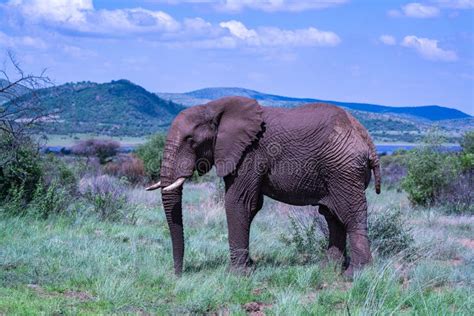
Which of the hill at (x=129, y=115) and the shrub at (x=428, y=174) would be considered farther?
the hill at (x=129, y=115)

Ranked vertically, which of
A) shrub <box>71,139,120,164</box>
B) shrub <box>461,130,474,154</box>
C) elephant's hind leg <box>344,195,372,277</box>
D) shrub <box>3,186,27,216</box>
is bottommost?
shrub <box>71,139,120,164</box>

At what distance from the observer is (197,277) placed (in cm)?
873

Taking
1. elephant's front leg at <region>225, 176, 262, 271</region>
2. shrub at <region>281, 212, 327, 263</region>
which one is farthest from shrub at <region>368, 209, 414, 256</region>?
elephant's front leg at <region>225, 176, 262, 271</region>

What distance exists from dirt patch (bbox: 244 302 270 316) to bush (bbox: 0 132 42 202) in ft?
22.1

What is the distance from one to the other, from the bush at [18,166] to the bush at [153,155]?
33.6 ft

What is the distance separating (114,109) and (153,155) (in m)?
79.5

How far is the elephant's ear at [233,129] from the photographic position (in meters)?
9.23

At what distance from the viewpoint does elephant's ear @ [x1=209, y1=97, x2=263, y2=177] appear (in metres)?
9.23

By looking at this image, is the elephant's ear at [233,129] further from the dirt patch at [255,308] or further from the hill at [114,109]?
the hill at [114,109]

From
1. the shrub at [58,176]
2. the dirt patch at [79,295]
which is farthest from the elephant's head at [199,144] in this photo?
the shrub at [58,176]

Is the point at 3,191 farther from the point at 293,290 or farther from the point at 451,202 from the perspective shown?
the point at 451,202

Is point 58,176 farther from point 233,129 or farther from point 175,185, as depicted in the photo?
point 233,129

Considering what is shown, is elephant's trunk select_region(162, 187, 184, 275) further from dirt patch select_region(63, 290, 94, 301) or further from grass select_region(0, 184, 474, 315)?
dirt patch select_region(63, 290, 94, 301)

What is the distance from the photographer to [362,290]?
812 centimetres
